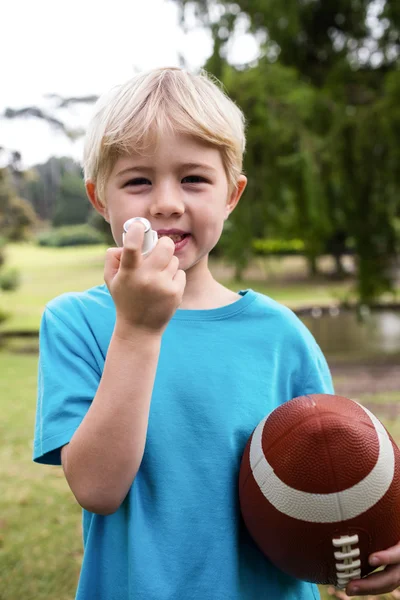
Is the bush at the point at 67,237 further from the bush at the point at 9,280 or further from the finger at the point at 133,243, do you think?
the finger at the point at 133,243

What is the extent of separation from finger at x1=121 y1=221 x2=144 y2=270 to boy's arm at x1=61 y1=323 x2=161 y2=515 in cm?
14

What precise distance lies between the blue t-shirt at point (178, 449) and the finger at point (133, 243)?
0.35 m

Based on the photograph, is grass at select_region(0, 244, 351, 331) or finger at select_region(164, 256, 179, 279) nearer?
finger at select_region(164, 256, 179, 279)

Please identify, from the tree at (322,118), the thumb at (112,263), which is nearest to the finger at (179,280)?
the thumb at (112,263)

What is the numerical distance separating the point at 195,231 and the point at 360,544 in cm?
76

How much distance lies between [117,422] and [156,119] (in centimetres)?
63

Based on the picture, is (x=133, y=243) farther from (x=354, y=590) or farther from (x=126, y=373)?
(x=354, y=590)

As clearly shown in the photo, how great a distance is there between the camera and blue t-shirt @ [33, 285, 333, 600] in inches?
48.1

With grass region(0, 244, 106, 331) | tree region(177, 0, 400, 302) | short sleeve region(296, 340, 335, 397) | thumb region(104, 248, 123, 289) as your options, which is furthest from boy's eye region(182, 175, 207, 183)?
grass region(0, 244, 106, 331)

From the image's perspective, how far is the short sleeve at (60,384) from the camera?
1.19 metres

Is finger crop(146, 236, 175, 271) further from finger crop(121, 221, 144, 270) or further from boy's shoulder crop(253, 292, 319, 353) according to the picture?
boy's shoulder crop(253, 292, 319, 353)

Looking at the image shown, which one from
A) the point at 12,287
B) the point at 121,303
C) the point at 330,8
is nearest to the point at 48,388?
the point at 121,303

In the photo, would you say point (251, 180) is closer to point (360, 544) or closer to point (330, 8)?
point (330, 8)

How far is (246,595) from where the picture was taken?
4.24 ft
